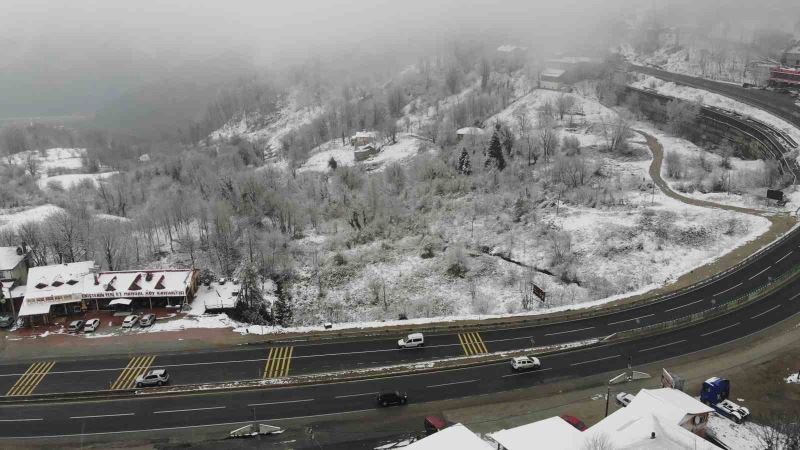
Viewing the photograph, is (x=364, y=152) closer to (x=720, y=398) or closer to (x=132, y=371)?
(x=132, y=371)

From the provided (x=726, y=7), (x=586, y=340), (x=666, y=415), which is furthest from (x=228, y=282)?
(x=726, y=7)

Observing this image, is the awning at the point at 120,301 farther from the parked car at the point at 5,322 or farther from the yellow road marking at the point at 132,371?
the yellow road marking at the point at 132,371

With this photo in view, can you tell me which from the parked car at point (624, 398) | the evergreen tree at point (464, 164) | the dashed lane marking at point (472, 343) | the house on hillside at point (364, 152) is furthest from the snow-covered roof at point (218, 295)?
the house on hillside at point (364, 152)

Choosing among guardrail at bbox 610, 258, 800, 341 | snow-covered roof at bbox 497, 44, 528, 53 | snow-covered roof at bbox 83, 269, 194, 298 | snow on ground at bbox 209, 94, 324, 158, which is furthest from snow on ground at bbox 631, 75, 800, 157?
snow on ground at bbox 209, 94, 324, 158

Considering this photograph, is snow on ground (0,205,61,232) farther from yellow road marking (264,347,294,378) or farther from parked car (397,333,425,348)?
parked car (397,333,425,348)

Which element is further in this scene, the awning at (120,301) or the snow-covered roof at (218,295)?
Result: the snow-covered roof at (218,295)

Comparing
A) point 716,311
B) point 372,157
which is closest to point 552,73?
point 372,157
